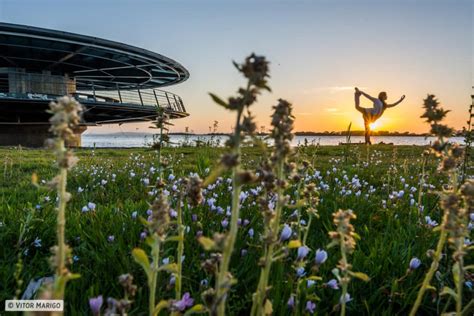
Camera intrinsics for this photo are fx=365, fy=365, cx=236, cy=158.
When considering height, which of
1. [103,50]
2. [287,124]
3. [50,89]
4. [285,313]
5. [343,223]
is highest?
[103,50]

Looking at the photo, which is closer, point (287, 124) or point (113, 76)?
point (287, 124)

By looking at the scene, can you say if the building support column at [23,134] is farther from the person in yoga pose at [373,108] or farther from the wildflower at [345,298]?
the wildflower at [345,298]

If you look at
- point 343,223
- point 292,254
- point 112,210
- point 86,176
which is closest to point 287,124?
point 343,223

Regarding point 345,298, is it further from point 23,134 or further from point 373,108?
point 23,134

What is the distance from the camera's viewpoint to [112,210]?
412cm

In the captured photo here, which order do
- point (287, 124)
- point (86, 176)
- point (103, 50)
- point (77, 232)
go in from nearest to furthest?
point (287, 124)
point (77, 232)
point (86, 176)
point (103, 50)

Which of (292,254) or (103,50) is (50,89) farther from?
(292,254)

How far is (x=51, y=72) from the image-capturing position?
30.7 meters

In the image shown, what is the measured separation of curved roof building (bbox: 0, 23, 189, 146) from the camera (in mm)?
22594

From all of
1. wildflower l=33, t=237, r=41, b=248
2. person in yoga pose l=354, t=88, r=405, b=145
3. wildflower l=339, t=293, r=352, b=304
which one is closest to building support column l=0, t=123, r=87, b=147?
person in yoga pose l=354, t=88, r=405, b=145

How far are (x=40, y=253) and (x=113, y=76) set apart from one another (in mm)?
37477

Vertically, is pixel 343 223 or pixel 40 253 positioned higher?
pixel 343 223

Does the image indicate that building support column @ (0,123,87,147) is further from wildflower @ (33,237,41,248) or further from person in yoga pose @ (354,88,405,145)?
wildflower @ (33,237,41,248)

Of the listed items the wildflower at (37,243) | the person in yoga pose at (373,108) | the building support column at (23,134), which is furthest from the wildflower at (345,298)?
the building support column at (23,134)
